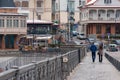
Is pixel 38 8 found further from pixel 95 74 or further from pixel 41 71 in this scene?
pixel 41 71

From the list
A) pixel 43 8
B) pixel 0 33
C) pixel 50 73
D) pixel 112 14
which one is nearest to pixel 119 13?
pixel 112 14

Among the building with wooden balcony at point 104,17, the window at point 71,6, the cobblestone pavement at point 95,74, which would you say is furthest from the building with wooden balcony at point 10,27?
the cobblestone pavement at point 95,74

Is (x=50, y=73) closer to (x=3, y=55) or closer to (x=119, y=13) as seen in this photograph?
(x=3, y=55)

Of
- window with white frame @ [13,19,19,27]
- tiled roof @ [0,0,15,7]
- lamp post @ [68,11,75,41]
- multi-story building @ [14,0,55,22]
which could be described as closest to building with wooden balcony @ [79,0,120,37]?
lamp post @ [68,11,75,41]

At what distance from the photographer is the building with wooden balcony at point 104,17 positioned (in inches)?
4744

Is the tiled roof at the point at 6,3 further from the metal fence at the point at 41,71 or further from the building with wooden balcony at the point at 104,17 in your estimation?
the metal fence at the point at 41,71

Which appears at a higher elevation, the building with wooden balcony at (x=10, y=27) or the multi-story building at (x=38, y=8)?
the multi-story building at (x=38, y=8)

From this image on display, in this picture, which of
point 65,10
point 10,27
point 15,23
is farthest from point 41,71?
point 65,10

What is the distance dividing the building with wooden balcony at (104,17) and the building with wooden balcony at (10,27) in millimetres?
23735

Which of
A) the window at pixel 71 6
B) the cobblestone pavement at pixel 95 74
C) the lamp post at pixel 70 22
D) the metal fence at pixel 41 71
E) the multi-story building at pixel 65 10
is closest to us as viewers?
the metal fence at pixel 41 71

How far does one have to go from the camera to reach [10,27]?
97.2 meters

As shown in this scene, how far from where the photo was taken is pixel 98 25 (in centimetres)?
12112

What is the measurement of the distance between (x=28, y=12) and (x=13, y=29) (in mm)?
23425

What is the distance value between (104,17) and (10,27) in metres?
29.3
